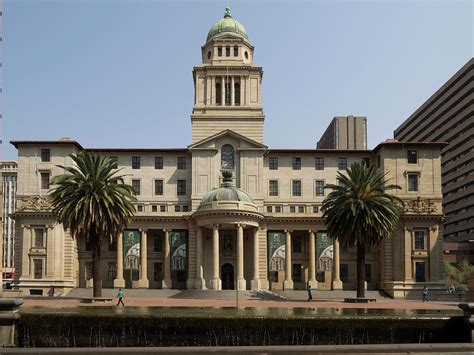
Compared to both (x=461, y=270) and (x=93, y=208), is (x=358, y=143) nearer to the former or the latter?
(x=461, y=270)

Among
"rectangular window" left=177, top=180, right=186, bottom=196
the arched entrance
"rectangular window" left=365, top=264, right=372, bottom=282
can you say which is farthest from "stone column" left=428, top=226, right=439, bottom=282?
"rectangular window" left=177, top=180, right=186, bottom=196

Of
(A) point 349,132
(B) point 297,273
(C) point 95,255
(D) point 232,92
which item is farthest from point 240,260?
(A) point 349,132

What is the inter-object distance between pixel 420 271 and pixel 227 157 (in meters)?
30.1

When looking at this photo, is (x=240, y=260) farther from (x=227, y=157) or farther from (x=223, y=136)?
(x=223, y=136)

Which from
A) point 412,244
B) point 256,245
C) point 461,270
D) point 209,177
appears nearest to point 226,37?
point 209,177

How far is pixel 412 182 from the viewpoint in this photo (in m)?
84.0

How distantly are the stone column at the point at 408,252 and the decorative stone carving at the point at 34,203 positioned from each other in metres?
46.4

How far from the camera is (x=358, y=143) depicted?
546 ft

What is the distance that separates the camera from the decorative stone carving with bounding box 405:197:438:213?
8175cm

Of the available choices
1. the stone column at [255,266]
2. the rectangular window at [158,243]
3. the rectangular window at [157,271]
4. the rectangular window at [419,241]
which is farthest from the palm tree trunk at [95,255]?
the rectangular window at [419,241]

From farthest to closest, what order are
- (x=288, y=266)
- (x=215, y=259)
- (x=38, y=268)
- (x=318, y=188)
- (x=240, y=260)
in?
1. (x=318, y=188)
2. (x=288, y=266)
3. (x=38, y=268)
4. (x=215, y=259)
5. (x=240, y=260)

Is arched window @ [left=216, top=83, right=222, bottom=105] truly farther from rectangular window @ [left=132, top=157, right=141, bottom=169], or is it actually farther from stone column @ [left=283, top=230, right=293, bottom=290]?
stone column @ [left=283, top=230, right=293, bottom=290]

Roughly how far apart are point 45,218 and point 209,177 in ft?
73.4

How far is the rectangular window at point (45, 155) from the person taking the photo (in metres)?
81.9
